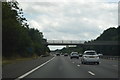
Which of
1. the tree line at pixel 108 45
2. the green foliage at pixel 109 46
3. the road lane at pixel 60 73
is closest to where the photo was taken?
the road lane at pixel 60 73

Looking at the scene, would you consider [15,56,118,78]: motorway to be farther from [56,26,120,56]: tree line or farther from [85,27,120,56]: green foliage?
[85,27,120,56]: green foliage

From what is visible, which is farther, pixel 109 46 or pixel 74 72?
pixel 109 46

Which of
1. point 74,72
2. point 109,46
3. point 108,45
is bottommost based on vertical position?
point 74,72

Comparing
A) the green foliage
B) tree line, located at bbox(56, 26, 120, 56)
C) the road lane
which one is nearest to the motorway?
the road lane

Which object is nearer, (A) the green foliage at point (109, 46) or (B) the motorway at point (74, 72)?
(B) the motorway at point (74, 72)

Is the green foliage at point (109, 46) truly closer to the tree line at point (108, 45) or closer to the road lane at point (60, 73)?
the tree line at point (108, 45)

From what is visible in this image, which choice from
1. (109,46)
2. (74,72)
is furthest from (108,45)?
(74,72)

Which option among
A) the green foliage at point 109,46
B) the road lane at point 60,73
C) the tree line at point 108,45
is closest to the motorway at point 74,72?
the road lane at point 60,73

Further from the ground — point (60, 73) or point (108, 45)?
point (108, 45)

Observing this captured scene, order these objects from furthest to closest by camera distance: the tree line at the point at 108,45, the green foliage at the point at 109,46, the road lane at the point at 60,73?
the green foliage at the point at 109,46 → the tree line at the point at 108,45 → the road lane at the point at 60,73

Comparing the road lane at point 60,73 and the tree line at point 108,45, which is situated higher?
the tree line at point 108,45

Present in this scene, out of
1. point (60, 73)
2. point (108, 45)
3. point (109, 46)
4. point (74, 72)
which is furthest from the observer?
point (109, 46)

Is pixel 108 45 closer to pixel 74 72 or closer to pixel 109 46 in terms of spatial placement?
pixel 109 46

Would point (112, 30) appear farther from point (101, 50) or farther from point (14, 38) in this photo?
point (14, 38)
